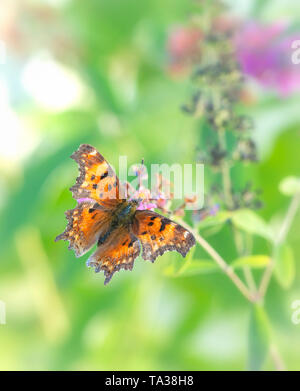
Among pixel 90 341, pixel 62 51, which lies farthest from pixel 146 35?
pixel 90 341

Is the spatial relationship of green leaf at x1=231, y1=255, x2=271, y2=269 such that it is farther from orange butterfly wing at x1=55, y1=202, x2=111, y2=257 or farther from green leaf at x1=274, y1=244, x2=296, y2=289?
orange butterfly wing at x1=55, y1=202, x2=111, y2=257

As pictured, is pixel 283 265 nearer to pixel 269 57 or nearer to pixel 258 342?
pixel 258 342

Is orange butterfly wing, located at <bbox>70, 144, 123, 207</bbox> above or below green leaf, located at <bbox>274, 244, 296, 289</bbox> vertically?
above

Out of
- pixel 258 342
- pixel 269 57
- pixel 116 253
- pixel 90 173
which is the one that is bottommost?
pixel 258 342

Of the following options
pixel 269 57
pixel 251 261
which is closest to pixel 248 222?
pixel 251 261

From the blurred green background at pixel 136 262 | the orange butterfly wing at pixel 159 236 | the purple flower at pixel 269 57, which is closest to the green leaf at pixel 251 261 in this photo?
the orange butterfly wing at pixel 159 236

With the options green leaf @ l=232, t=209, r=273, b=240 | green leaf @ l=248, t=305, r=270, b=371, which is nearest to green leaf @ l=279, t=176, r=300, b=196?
green leaf @ l=232, t=209, r=273, b=240

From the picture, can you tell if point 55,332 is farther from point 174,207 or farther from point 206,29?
point 206,29
